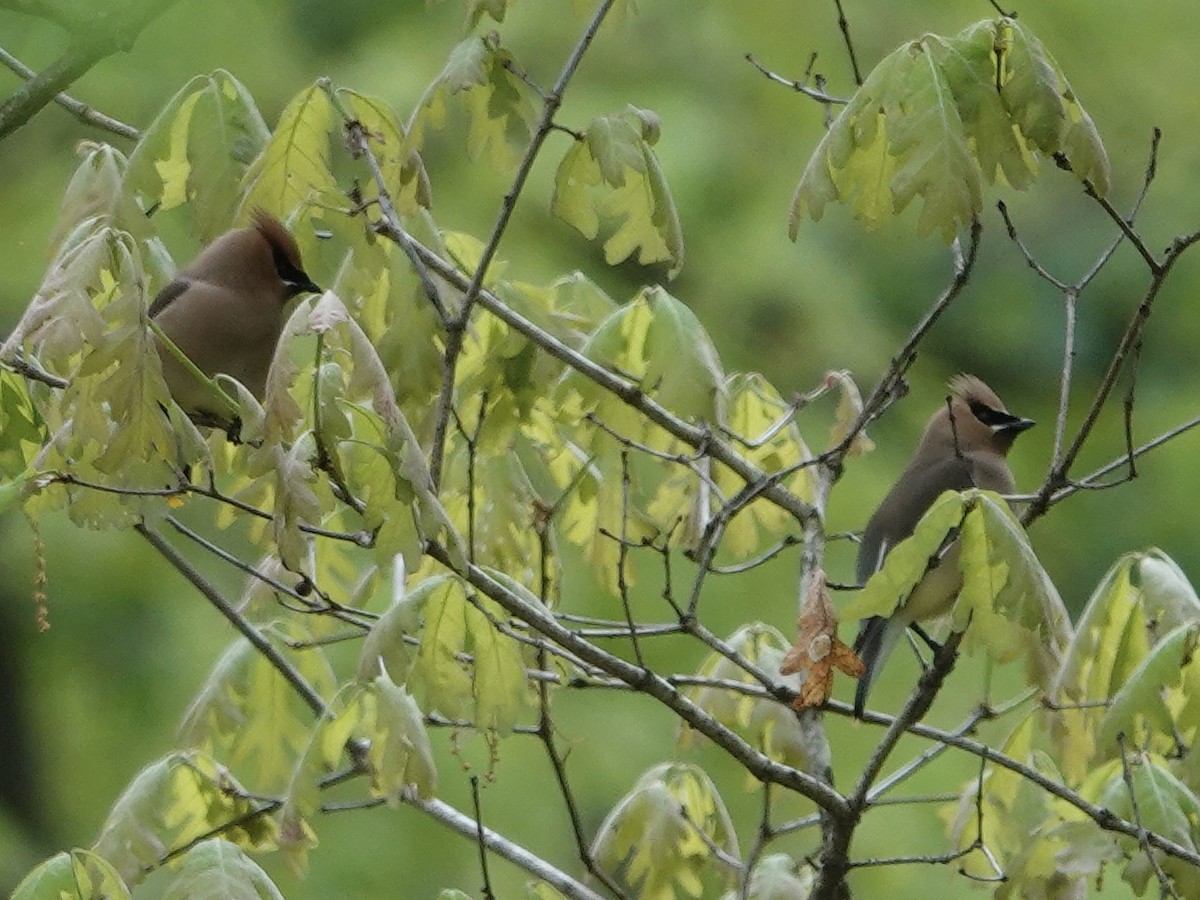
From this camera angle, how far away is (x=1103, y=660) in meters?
2.58

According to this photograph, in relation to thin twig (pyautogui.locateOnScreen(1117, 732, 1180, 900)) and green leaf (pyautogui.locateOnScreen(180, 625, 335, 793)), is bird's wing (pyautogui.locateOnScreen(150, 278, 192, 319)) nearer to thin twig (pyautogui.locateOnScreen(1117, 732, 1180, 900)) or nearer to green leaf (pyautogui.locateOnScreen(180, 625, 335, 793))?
green leaf (pyautogui.locateOnScreen(180, 625, 335, 793))

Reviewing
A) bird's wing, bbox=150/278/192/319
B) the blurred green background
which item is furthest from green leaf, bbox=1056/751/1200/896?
the blurred green background

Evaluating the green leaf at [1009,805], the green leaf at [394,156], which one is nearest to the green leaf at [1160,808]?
the green leaf at [1009,805]

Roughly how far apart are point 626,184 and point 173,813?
105cm

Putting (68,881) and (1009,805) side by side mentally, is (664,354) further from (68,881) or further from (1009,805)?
(68,881)

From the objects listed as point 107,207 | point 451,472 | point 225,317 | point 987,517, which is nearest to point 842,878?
point 987,517

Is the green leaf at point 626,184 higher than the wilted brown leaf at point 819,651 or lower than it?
higher

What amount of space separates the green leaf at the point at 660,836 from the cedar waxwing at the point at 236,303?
1.07 meters

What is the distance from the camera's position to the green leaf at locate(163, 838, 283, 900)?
2.09 meters

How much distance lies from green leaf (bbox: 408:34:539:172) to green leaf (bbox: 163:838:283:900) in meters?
0.98

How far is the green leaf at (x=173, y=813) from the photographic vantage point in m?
2.40

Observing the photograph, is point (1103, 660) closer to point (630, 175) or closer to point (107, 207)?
point (630, 175)

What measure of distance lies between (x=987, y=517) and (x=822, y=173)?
51 cm

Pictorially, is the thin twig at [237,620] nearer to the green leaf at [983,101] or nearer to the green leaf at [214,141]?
the green leaf at [214,141]
